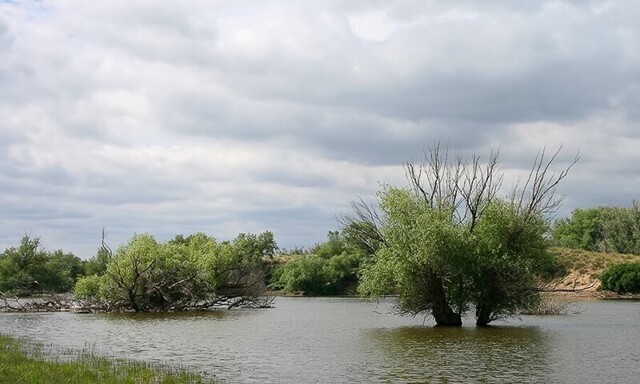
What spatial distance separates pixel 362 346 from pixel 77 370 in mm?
16203

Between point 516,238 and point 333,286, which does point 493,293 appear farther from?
point 333,286

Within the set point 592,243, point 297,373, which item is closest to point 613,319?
point 297,373

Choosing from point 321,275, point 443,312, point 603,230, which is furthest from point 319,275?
point 443,312

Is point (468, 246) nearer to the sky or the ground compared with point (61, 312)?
nearer to the sky

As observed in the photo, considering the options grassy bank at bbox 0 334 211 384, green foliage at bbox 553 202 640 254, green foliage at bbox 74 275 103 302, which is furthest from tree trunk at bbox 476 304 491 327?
green foliage at bbox 553 202 640 254

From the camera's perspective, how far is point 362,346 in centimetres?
3591

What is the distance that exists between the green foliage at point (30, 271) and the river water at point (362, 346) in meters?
29.7

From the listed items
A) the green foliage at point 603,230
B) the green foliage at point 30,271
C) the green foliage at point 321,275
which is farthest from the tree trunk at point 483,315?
the green foliage at point 603,230

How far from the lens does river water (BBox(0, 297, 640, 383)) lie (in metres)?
26.0

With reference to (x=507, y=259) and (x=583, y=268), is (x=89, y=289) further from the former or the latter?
(x=583, y=268)

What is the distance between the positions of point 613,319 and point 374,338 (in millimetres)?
25666

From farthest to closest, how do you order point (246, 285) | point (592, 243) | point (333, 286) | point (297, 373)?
point (592, 243) → point (333, 286) → point (246, 285) → point (297, 373)

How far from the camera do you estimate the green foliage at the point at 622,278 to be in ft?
322

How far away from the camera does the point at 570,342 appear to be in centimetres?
3712
